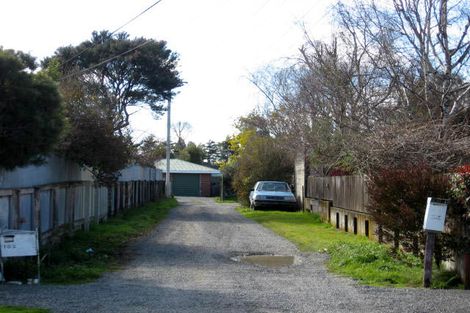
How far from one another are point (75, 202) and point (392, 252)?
8.94m

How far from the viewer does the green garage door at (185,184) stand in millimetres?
69938

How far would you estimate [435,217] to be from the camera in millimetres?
10633

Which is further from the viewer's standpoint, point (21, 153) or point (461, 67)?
point (461, 67)

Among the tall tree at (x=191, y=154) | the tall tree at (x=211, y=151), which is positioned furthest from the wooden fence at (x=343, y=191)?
the tall tree at (x=211, y=151)

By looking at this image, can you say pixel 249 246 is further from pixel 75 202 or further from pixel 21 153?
pixel 21 153

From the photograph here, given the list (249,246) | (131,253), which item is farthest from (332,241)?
(131,253)

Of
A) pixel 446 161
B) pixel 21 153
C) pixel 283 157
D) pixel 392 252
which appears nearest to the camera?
pixel 21 153

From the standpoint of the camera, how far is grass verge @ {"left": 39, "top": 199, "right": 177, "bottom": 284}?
11484 millimetres

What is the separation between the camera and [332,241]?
18.1 m

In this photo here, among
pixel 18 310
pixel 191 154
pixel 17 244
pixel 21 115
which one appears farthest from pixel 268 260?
pixel 191 154

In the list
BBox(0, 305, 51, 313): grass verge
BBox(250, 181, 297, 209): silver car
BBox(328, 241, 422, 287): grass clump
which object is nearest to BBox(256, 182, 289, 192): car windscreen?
BBox(250, 181, 297, 209): silver car

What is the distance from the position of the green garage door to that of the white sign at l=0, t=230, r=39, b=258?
58886 millimetres

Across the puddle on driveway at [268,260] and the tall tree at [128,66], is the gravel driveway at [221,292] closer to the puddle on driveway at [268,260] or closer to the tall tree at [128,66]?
the puddle on driveway at [268,260]

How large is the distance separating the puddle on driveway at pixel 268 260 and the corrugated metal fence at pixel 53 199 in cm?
441
